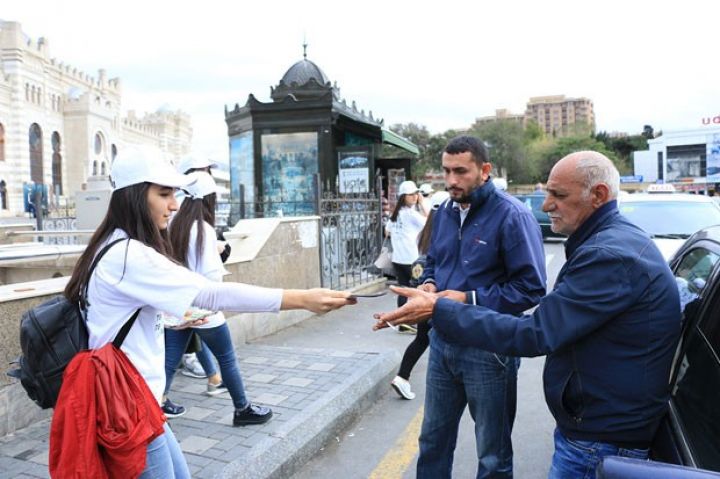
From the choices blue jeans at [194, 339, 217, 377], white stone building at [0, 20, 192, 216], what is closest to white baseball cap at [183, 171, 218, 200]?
blue jeans at [194, 339, 217, 377]

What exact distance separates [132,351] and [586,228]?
1.77 m

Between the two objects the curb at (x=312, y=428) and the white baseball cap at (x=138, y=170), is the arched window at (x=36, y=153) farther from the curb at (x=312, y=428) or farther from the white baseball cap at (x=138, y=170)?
the white baseball cap at (x=138, y=170)

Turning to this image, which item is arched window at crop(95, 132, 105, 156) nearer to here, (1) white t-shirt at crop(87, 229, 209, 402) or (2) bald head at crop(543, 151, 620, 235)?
(1) white t-shirt at crop(87, 229, 209, 402)

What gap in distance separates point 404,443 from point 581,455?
237 cm

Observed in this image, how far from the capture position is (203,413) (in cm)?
459

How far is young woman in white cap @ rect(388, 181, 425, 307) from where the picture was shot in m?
7.56

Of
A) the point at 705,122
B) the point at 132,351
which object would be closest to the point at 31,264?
the point at 132,351

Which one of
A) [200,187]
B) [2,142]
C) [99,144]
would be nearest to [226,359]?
[200,187]

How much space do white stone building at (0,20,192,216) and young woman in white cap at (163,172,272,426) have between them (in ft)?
169

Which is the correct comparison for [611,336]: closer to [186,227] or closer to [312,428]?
[312,428]

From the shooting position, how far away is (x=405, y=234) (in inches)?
299

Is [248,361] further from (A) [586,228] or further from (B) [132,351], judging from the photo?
(A) [586,228]

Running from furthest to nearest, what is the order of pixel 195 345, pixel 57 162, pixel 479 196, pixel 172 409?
pixel 57 162 → pixel 195 345 → pixel 172 409 → pixel 479 196

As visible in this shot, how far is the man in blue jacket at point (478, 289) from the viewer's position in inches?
114
